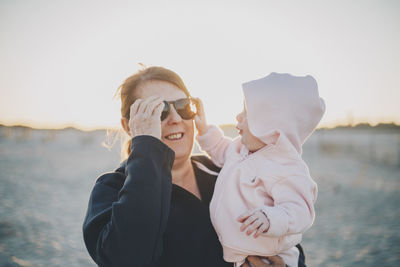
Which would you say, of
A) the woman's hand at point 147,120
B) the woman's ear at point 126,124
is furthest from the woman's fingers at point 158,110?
the woman's ear at point 126,124

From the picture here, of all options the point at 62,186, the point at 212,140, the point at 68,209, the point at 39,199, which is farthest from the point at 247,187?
the point at 62,186

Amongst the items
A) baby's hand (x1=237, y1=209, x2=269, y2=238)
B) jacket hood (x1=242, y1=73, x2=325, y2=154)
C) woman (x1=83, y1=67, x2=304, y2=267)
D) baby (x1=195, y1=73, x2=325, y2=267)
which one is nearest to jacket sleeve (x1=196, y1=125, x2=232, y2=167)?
woman (x1=83, y1=67, x2=304, y2=267)

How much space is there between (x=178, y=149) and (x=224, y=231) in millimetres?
770

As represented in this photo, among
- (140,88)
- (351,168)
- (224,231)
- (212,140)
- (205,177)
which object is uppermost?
(140,88)

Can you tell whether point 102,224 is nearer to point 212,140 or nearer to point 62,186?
point 212,140

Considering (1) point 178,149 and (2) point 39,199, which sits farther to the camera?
(2) point 39,199

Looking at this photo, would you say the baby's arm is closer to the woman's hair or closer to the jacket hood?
the woman's hair

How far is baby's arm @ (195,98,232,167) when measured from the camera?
8.56 ft

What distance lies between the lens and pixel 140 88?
2.25 m

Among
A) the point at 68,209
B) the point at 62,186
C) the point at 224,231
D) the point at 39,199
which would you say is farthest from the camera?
the point at 62,186

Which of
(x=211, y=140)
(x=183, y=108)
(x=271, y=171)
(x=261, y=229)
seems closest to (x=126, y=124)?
(x=183, y=108)

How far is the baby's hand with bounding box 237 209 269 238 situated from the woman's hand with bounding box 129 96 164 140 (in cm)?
75

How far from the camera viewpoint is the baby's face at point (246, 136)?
6.63 ft

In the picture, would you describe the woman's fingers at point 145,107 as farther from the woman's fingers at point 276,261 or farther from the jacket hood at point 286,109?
the woman's fingers at point 276,261
